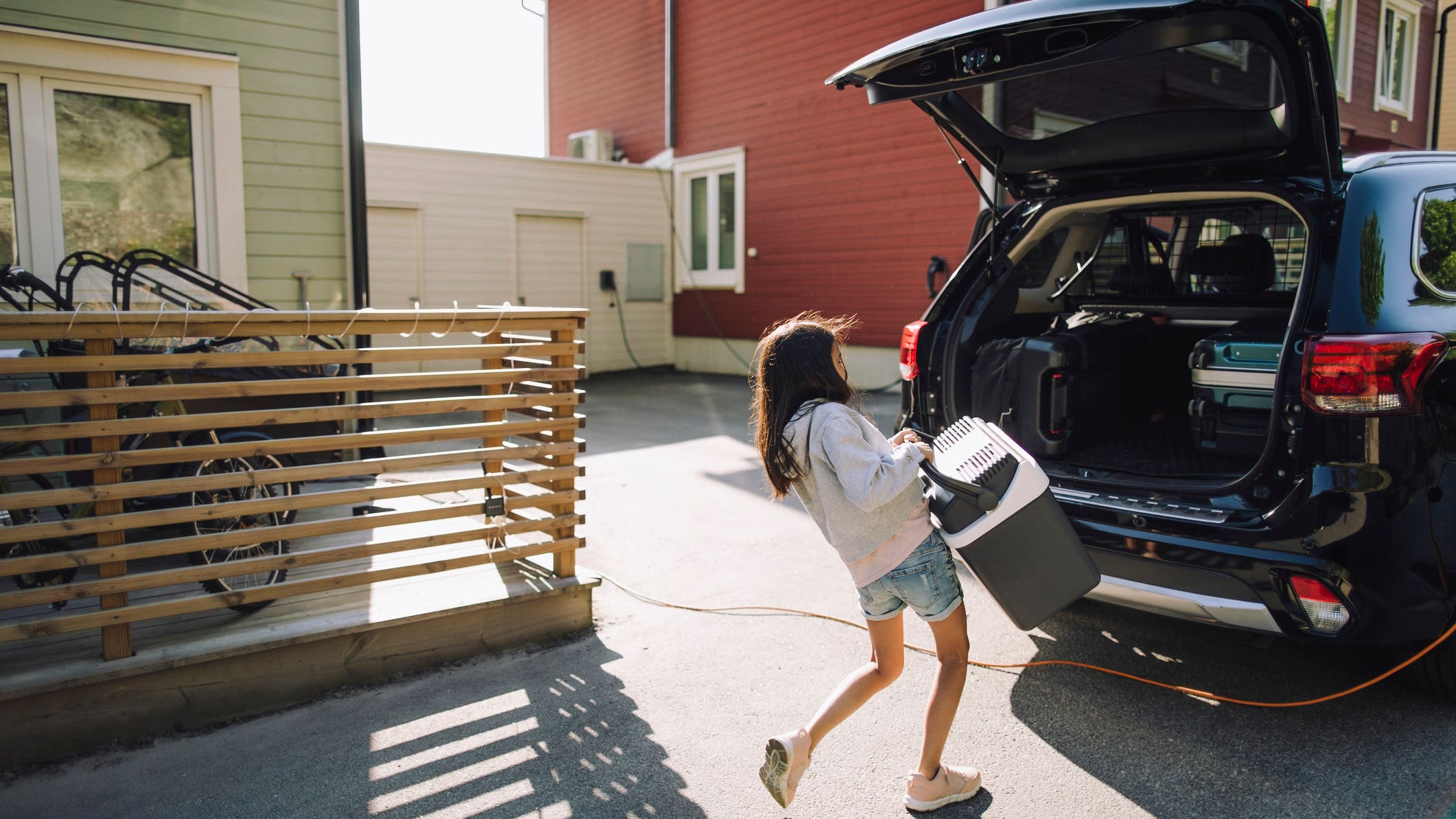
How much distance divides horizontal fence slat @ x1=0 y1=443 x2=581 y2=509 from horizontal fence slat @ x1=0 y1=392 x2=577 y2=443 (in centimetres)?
17

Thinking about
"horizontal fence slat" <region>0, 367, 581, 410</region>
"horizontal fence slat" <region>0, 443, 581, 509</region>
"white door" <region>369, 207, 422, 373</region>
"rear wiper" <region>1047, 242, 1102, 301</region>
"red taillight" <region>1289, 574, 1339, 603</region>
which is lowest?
"red taillight" <region>1289, 574, 1339, 603</region>

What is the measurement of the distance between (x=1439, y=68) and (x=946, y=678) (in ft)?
57.7

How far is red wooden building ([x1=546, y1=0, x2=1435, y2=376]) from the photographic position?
11516 mm

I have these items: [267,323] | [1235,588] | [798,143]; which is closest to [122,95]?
[267,323]

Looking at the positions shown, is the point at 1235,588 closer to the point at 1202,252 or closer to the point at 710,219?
the point at 1202,252

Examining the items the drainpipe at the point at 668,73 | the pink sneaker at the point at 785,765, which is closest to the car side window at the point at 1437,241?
the pink sneaker at the point at 785,765

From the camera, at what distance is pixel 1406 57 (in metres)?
15.2

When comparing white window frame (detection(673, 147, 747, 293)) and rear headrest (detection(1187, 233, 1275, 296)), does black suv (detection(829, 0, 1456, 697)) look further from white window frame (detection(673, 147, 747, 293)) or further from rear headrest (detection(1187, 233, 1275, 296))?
white window frame (detection(673, 147, 747, 293))

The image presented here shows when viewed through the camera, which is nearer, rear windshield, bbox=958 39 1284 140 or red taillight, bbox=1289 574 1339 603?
red taillight, bbox=1289 574 1339 603

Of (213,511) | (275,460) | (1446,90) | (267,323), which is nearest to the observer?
(213,511)

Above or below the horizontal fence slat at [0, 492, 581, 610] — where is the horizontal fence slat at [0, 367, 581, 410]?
above

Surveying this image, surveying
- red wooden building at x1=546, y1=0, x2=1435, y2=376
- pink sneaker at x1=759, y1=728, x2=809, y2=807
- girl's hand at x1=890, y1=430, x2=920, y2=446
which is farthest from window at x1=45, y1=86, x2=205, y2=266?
red wooden building at x1=546, y1=0, x2=1435, y2=376

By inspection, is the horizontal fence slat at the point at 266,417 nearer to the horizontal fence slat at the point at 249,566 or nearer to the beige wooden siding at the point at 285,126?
the horizontal fence slat at the point at 249,566

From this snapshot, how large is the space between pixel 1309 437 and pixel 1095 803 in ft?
4.10
